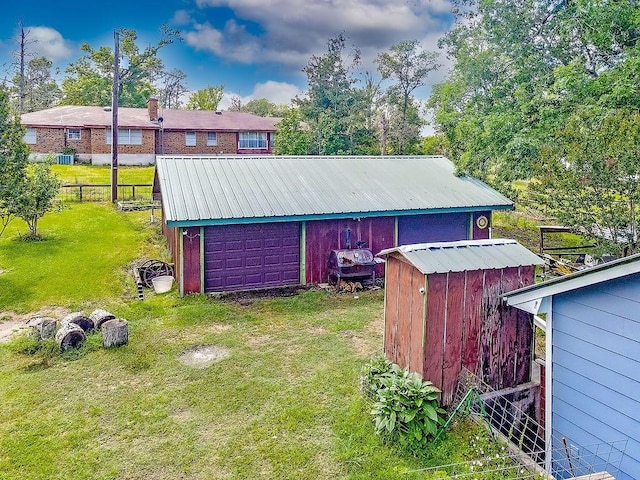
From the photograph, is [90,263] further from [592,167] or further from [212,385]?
[592,167]

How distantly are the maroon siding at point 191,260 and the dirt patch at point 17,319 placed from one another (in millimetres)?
2538

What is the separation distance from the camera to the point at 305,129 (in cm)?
2983

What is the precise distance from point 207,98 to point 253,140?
21.0 metres

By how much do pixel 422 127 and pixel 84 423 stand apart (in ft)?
→ 98.5

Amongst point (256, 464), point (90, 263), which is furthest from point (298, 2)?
point (256, 464)

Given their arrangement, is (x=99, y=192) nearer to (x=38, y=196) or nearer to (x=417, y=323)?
(x=38, y=196)

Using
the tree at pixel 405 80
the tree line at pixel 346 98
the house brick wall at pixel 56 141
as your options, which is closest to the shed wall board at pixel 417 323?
the tree line at pixel 346 98

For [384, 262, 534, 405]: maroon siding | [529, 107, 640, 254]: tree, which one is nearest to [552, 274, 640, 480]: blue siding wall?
[384, 262, 534, 405]: maroon siding

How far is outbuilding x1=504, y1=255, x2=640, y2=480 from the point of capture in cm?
448

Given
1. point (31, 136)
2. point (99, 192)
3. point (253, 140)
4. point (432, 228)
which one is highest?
point (253, 140)

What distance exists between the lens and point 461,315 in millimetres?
6094

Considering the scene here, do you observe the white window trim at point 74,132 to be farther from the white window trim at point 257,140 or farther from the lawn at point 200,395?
the lawn at point 200,395

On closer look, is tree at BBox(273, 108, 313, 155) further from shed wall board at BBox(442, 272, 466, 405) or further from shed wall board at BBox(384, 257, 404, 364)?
shed wall board at BBox(442, 272, 466, 405)

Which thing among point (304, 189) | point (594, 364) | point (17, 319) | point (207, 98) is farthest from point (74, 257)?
point (207, 98)
